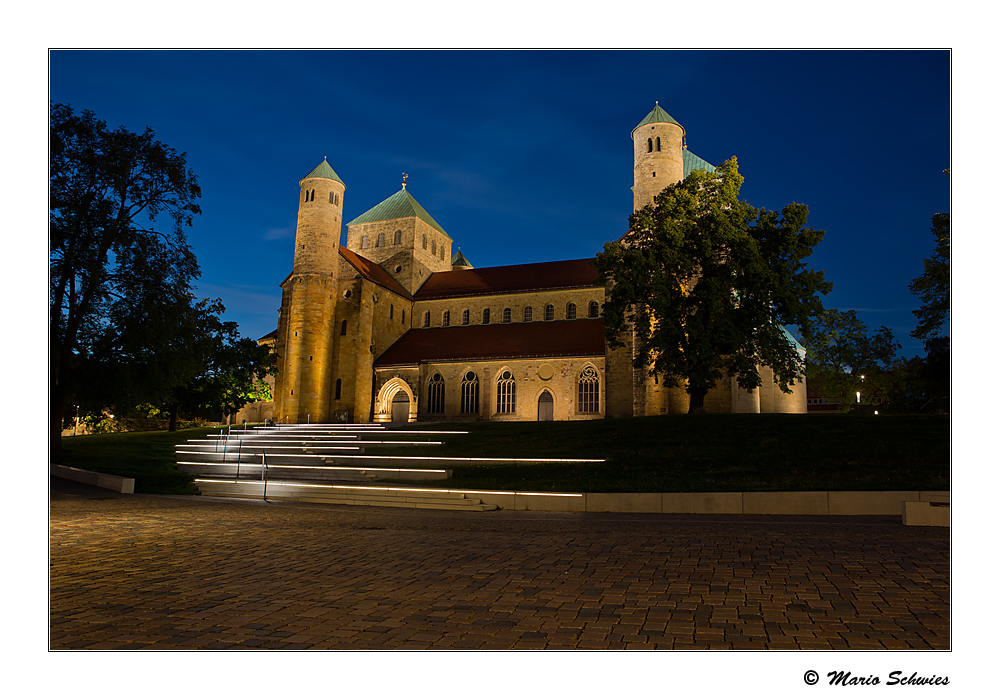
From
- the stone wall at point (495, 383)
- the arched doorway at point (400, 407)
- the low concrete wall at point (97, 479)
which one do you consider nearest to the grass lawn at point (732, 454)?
the low concrete wall at point (97, 479)

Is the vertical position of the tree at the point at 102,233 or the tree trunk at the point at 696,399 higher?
the tree at the point at 102,233

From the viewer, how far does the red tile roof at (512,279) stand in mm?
50031

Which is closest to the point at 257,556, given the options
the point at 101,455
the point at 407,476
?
the point at 407,476

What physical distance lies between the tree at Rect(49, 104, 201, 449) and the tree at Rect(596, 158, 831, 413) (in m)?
19.8

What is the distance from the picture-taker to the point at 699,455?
2058 cm

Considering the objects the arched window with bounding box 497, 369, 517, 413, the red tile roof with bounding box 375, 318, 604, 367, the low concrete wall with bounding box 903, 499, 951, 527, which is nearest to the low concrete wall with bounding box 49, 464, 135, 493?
the low concrete wall with bounding box 903, 499, 951, 527

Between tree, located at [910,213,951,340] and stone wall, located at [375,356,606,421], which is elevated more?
tree, located at [910,213,951,340]

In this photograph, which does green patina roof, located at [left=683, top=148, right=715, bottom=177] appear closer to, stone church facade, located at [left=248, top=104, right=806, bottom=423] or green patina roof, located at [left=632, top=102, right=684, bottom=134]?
stone church facade, located at [left=248, top=104, right=806, bottom=423]

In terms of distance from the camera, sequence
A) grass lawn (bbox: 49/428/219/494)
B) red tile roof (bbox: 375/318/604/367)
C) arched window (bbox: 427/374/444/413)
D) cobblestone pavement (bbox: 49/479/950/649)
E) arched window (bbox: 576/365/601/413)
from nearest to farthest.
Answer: cobblestone pavement (bbox: 49/479/950/649) → grass lawn (bbox: 49/428/219/494) → arched window (bbox: 576/365/601/413) → red tile roof (bbox: 375/318/604/367) → arched window (bbox: 427/374/444/413)

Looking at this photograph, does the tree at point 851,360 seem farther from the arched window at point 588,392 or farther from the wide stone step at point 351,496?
the wide stone step at point 351,496

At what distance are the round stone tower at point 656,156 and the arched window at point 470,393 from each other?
53.6 feet

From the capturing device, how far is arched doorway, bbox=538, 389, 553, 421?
4266cm

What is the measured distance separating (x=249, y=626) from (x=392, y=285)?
49.5 metres
